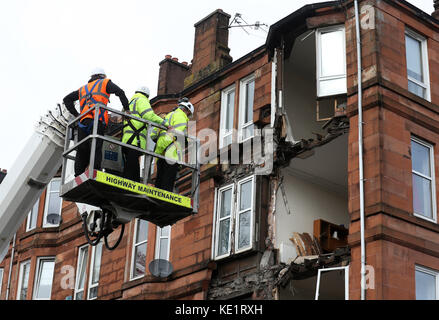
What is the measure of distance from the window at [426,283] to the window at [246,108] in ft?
20.2

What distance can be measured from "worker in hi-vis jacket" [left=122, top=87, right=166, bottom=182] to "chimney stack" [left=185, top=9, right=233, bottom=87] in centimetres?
950

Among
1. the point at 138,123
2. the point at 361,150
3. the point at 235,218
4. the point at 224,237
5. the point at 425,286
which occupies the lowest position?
the point at 425,286

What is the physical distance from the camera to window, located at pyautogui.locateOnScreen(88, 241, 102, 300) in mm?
26297

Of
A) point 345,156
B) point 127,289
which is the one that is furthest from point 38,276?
point 345,156

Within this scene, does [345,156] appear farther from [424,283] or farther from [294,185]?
[424,283]

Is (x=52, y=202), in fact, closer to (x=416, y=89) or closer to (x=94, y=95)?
(x=416, y=89)

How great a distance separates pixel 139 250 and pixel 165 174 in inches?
378

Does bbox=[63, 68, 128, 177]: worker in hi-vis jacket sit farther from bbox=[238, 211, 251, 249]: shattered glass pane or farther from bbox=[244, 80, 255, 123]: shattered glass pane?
bbox=[244, 80, 255, 123]: shattered glass pane

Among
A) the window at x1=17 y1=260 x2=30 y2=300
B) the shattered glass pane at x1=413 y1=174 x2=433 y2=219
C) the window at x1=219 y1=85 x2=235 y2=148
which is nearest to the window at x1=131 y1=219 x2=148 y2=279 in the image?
the window at x1=219 y1=85 x2=235 y2=148

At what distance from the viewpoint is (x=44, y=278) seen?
96.3 ft

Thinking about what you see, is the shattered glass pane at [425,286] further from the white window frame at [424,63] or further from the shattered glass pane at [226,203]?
the shattered glass pane at [226,203]

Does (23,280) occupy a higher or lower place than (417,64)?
lower

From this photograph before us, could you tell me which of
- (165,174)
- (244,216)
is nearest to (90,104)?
(165,174)

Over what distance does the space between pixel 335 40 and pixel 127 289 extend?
9075mm
